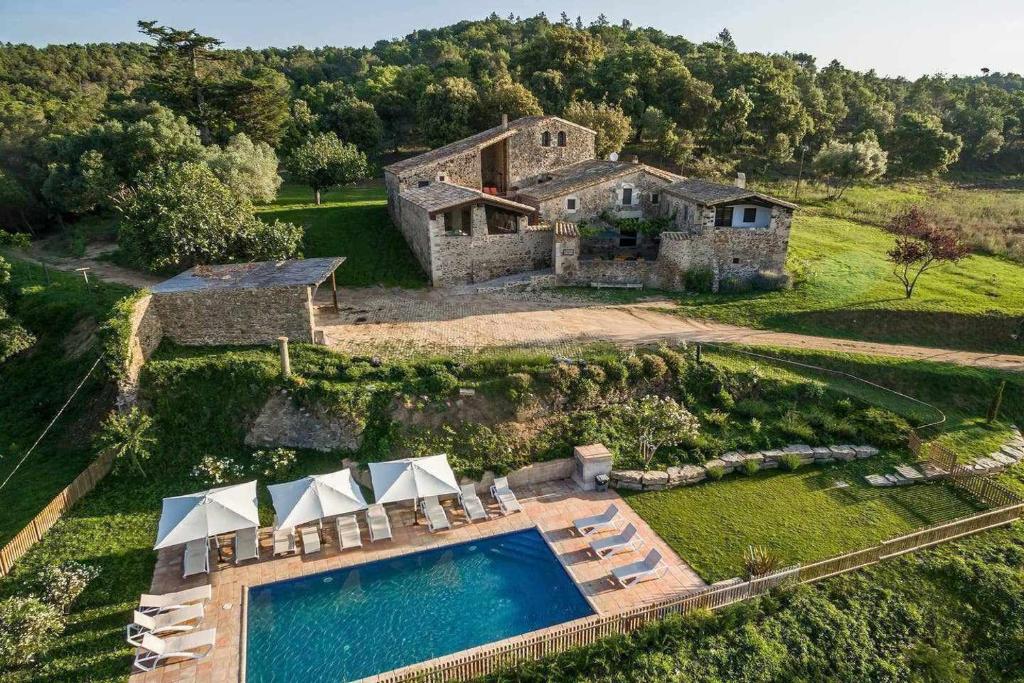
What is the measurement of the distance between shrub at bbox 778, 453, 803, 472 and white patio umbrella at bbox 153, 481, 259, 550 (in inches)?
655

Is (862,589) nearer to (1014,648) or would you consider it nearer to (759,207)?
(1014,648)

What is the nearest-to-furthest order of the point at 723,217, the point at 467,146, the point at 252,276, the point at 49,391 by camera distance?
the point at 252,276, the point at 49,391, the point at 723,217, the point at 467,146

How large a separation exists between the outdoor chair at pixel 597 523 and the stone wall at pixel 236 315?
12627 millimetres

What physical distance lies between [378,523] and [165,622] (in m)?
5.66

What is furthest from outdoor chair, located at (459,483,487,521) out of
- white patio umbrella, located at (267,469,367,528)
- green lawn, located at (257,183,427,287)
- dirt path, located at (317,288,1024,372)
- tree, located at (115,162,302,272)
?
tree, located at (115,162,302,272)

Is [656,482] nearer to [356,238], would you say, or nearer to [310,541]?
[310,541]

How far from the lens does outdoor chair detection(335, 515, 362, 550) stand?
17.3 metres

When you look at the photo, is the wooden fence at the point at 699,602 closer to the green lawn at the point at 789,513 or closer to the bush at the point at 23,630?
the green lawn at the point at 789,513

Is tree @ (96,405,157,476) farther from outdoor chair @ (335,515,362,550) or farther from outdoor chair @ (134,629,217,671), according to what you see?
outdoor chair @ (134,629,217,671)

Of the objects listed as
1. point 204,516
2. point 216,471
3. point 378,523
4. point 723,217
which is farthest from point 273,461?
point 723,217

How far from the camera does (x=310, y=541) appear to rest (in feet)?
57.1

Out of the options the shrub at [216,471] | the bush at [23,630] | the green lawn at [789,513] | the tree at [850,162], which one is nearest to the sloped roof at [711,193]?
the green lawn at [789,513]

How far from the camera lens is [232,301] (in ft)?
76.7

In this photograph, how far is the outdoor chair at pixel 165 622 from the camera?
1415cm
